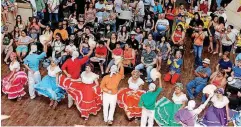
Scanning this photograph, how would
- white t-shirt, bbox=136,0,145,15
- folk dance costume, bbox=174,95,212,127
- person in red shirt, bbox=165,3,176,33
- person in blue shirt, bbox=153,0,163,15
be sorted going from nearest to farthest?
1. folk dance costume, bbox=174,95,212,127
2. person in red shirt, bbox=165,3,176,33
3. white t-shirt, bbox=136,0,145,15
4. person in blue shirt, bbox=153,0,163,15

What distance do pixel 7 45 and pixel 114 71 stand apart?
3.60 meters

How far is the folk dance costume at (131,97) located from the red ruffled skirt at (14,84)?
6.91 ft

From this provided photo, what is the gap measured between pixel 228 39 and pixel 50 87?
493 centimetres

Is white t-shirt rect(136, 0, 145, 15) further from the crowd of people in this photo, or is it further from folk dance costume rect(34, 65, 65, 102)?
folk dance costume rect(34, 65, 65, 102)

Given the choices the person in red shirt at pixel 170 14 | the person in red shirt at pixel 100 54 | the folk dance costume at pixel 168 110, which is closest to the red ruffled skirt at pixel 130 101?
the folk dance costume at pixel 168 110

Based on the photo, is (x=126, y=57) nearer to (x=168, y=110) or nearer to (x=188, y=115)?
(x=168, y=110)

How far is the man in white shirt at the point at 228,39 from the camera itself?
12.0 meters

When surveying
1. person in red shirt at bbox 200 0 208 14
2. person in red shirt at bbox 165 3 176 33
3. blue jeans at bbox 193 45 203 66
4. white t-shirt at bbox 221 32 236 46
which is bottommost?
blue jeans at bbox 193 45 203 66

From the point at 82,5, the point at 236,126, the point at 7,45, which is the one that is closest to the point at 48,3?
the point at 82,5

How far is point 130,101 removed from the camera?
9.39m

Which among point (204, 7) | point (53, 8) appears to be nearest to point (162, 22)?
point (204, 7)

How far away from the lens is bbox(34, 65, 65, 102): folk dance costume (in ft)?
31.6

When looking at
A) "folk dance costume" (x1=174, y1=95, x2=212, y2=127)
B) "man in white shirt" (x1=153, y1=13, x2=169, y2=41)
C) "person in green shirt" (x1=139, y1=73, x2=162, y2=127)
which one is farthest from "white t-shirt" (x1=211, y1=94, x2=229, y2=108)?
"man in white shirt" (x1=153, y1=13, x2=169, y2=41)

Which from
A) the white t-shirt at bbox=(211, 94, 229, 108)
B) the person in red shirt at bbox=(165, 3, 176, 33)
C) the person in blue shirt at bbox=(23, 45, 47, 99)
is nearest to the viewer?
the white t-shirt at bbox=(211, 94, 229, 108)
